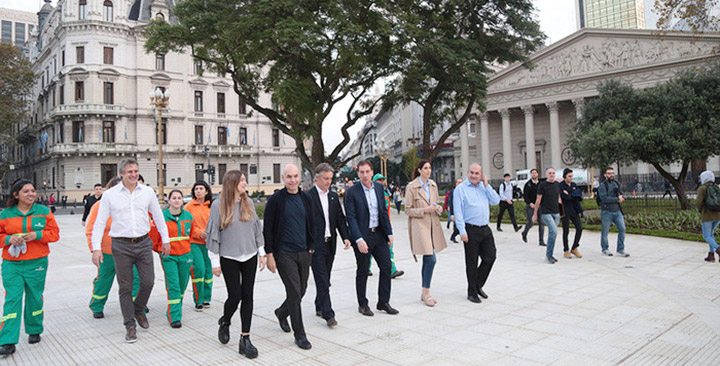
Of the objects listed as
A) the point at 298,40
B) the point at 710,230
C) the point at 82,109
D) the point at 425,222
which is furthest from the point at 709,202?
the point at 82,109

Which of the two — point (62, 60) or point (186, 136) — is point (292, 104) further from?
point (62, 60)

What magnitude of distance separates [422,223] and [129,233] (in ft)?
11.8

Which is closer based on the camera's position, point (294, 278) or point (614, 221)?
point (294, 278)

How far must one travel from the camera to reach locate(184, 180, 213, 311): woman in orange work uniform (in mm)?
6293

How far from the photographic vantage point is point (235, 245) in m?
4.70

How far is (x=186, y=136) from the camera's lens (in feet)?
164

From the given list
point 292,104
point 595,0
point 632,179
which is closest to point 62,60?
point 292,104

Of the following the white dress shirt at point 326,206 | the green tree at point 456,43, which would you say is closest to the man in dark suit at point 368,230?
the white dress shirt at point 326,206

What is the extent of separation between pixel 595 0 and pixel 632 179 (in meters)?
75.0

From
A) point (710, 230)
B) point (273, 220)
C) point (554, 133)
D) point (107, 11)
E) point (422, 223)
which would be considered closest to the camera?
point (273, 220)

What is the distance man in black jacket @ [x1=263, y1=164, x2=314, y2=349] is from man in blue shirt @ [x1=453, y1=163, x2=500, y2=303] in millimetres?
2495

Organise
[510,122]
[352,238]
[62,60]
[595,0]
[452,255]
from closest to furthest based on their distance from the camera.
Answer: [352,238], [452,255], [62,60], [510,122], [595,0]

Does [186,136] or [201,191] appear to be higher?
[186,136]

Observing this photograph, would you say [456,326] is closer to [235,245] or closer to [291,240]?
[291,240]
